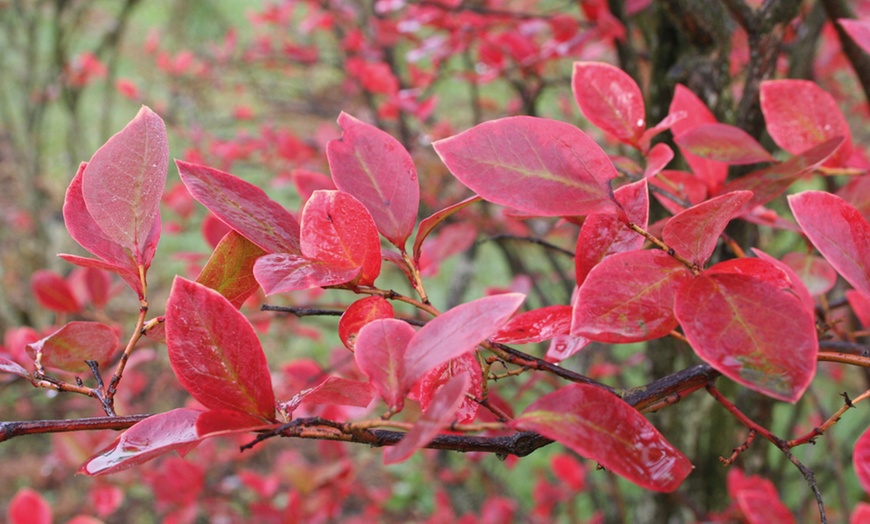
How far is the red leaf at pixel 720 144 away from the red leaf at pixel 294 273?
265mm

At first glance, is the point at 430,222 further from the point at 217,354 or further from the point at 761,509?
the point at 761,509

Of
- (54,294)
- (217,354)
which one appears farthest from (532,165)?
(54,294)

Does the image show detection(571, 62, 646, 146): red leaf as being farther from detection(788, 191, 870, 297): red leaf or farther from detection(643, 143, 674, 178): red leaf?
detection(788, 191, 870, 297): red leaf

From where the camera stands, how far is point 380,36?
165cm

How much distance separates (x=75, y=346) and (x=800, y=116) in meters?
0.52

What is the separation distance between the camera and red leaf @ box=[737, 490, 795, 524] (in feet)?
1.85

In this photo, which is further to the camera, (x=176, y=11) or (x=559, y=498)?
(x=176, y=11)

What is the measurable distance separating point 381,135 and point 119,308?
284 centimetres

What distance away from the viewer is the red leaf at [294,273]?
320 millimetres

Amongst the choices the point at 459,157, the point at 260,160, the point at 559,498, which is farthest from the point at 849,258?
the point at 260,160

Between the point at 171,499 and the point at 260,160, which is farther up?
the point at 260,160

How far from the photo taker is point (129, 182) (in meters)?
0.36

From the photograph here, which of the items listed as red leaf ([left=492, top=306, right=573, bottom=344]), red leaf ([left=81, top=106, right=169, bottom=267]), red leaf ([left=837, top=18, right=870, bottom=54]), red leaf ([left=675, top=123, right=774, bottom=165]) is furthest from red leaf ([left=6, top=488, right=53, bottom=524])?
red leaf ([left=837, top=18, right=870, bottom=54])

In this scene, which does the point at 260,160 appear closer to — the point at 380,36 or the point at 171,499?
the point at 380,36
